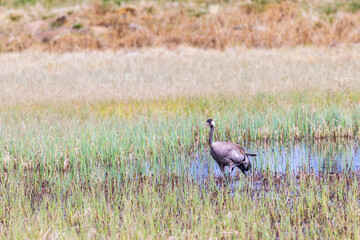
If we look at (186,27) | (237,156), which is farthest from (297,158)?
(186,27)

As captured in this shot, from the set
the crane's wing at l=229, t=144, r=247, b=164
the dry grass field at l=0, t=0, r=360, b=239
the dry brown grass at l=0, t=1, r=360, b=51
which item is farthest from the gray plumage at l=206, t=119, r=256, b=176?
the dry brown grass at l=0, t=1, r=360, b=51

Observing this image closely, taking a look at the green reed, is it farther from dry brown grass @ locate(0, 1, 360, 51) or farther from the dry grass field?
dry brown grass @ locate(0, 1, 360, 51)

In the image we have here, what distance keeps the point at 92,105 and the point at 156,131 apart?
3675 millimetres

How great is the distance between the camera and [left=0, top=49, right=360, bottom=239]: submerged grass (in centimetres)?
677

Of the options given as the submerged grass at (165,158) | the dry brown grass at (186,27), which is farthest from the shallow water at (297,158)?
the dry brown grass at (186,27)

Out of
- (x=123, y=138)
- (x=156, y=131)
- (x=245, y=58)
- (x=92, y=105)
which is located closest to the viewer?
(x=123, y=138)

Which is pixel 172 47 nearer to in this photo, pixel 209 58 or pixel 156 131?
pixel 209 58

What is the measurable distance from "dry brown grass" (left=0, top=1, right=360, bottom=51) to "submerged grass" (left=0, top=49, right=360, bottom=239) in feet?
34.5

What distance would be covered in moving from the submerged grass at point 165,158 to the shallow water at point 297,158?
237mm

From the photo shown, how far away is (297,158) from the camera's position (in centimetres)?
1025

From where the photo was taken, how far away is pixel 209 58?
2528cm

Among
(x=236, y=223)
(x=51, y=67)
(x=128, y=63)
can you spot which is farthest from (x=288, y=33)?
(x=236, y=223)

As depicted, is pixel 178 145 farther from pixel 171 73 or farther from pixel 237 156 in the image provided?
pixel 171 73

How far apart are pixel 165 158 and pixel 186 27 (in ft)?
86.3
